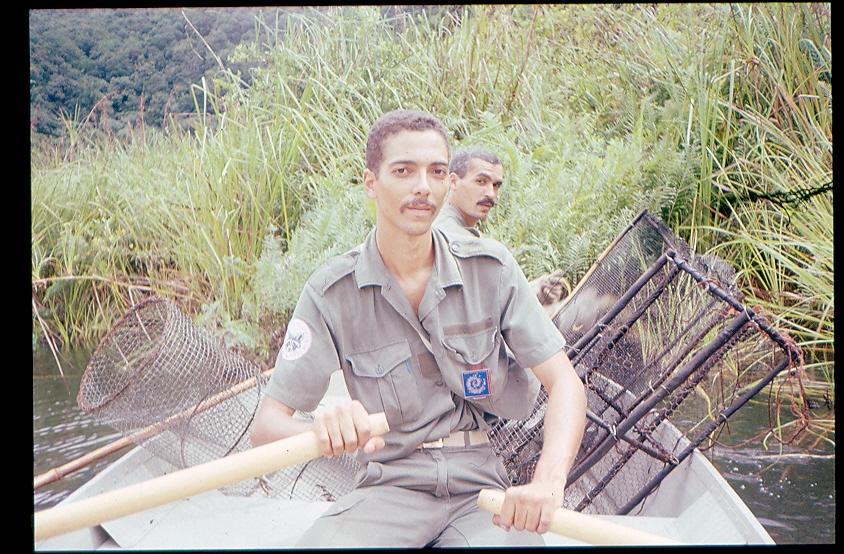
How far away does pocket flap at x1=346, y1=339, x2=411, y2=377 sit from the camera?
96.3 inches

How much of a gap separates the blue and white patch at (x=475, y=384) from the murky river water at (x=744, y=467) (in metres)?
1.08

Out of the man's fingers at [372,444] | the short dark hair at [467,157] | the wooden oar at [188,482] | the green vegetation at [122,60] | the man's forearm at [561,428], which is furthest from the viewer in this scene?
the short dark hair at [467,157]

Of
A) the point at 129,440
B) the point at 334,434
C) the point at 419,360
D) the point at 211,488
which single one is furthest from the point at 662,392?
the point at 129,440

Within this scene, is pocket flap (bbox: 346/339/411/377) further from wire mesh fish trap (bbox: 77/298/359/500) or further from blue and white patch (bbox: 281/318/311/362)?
wire mesh fish trap (bbox: 77/298/359/500)

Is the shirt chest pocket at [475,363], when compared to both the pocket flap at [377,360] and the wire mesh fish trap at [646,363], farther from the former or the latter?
the wire mesh fish trap at [646,363]

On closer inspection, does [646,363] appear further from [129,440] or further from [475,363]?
[129,440]

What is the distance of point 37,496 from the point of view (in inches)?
116

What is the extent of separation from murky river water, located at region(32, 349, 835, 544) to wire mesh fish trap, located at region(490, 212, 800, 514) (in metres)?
0.17

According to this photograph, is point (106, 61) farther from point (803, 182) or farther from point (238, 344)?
point (803, 182)

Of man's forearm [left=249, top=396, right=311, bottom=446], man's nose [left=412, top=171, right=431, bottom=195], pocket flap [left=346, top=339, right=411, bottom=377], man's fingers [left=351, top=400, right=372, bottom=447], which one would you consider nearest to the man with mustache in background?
man's nose [left=412, top=171, right=431, bottom=195]

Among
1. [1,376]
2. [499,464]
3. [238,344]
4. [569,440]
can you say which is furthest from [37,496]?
[569,440]

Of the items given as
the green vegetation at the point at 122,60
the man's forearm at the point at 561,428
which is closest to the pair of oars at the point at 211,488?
the man's forearm at the point at 561,428

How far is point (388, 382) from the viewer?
8.01 ft

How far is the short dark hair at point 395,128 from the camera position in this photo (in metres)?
2.49
